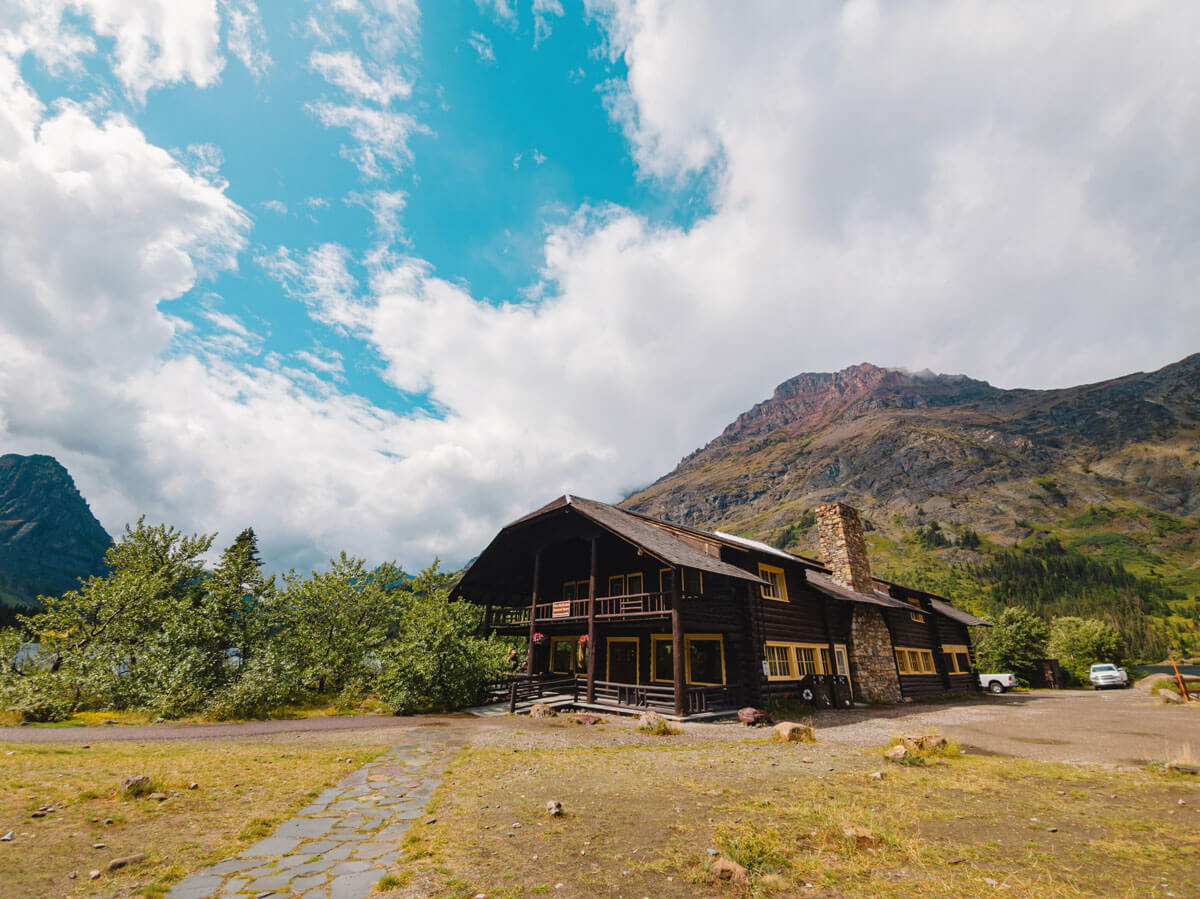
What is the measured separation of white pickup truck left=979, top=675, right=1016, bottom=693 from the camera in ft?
120

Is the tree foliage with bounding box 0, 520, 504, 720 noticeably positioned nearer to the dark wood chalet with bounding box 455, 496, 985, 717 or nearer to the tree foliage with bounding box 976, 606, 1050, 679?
the dark wood chalet with bounding box 455, 496, 985, 717

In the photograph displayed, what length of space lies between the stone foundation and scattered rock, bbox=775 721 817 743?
1290 centimetres

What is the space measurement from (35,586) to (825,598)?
289 metres

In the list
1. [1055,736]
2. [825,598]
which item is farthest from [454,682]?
[1055,736]

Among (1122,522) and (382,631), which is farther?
(1122,522)

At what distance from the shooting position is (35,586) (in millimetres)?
195875

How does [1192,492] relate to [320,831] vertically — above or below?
above

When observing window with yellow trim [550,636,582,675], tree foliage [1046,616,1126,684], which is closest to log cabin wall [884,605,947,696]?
window with yellow trim [550,636,582,675]

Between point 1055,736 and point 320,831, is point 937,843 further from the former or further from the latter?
point 1055,736

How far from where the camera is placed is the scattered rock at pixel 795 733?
13914 mm

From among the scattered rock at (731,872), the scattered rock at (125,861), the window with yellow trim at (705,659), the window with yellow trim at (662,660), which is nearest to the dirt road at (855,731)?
the window with yellow trim at (705,659)

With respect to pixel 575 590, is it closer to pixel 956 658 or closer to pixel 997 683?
pixel 956 658

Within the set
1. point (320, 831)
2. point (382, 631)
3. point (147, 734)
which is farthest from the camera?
point (382, 631)

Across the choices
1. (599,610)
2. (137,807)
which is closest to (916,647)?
(599,610)
